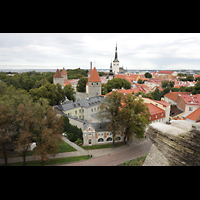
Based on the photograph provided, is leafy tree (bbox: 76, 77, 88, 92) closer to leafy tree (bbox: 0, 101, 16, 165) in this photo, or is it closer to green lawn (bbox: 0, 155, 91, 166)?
green lawn (bbox: 0, 155, 91, 166)

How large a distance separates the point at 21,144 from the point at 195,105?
18573 millimetres

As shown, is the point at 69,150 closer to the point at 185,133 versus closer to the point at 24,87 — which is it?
the point at 185,133

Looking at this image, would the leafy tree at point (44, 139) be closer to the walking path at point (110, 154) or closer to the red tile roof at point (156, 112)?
the walking path at point (110, 154)

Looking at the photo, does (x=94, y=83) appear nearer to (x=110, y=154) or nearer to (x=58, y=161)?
(x=110, y=154)

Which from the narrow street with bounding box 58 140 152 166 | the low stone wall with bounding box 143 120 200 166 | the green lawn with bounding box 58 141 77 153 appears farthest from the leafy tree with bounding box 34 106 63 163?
the low stone wall with bounding box 143 120 200 166

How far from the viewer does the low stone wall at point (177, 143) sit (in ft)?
12.0

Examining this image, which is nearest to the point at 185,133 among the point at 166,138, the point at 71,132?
the point at 166,138

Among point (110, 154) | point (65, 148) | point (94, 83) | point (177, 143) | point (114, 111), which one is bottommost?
point (110, 154)

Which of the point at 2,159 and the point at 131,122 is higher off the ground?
the point at 131,122

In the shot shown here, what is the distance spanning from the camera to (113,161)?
959 cm

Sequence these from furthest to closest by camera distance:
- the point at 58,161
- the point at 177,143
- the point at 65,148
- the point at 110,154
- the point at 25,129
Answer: the point at 65,148
the point at 110,154
the point at 58,161
the point at 25,129
the point at 177,143

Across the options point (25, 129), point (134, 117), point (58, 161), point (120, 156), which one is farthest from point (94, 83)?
point (25, 129)

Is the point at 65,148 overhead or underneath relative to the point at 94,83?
underneath

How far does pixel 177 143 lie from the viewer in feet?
13.1
